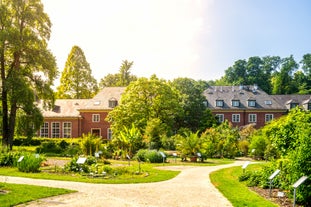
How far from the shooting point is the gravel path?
33.0 ft

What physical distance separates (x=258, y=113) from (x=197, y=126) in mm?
11351

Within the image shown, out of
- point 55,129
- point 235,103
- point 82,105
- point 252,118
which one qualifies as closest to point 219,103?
point 235,103

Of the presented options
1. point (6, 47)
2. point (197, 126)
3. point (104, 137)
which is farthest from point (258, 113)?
point (6, 47)

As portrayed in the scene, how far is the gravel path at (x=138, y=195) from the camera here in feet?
33.0

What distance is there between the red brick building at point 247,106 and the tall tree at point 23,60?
3026cm

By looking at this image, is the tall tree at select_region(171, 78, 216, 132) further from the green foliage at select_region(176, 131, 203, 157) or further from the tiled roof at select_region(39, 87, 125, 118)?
the green foliage at select_region(176, 131, 203, 157)

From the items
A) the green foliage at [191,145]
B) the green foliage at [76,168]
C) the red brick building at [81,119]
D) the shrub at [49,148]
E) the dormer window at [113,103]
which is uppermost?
the dormer window at [113,103]

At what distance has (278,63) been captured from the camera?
97.8 m

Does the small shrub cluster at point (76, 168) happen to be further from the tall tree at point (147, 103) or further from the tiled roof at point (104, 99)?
the tiled roof at point (104, 99)

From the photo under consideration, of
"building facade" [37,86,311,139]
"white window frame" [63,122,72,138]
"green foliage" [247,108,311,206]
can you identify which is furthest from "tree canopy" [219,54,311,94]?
"green foliage" [247,108,311,206]

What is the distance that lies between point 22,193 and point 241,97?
4883cm

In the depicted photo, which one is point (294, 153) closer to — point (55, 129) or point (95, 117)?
point (95, 117)

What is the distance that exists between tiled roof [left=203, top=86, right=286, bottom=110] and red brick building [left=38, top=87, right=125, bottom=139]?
52.9 ft

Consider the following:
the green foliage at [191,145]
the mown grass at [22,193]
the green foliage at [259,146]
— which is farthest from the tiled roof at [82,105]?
the mown grass at [22,193]
